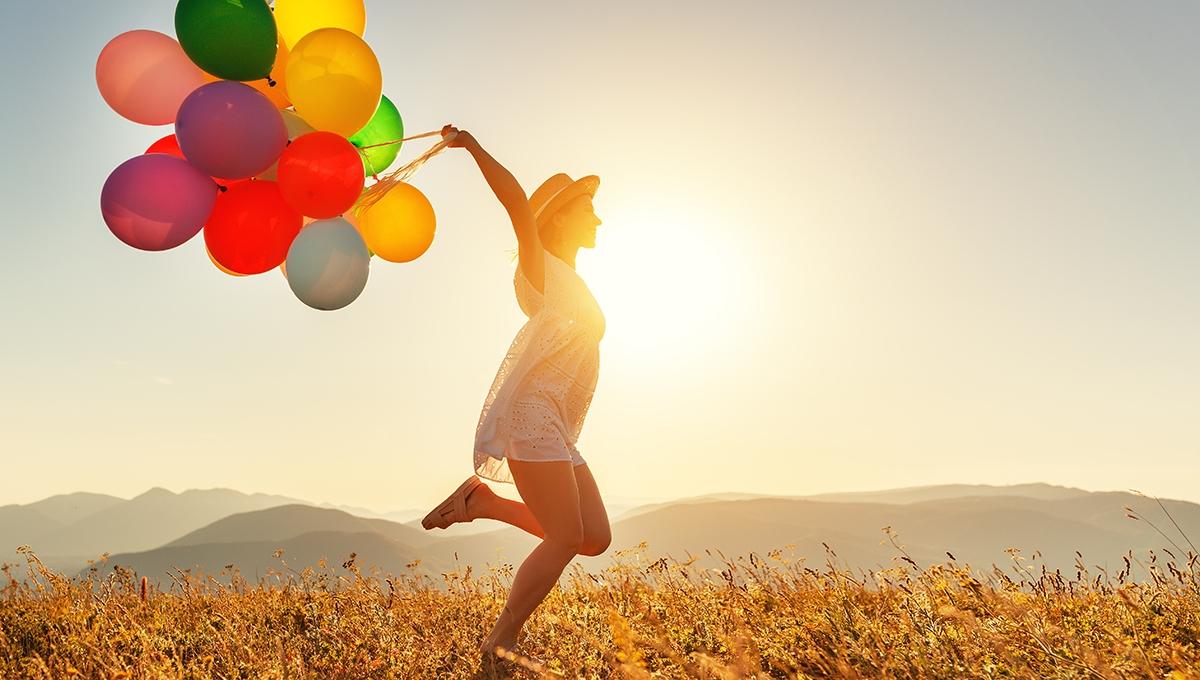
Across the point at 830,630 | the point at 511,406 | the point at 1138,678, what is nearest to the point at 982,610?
the point at 830,630

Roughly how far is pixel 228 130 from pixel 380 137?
3.32ft

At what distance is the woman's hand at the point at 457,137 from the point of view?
339 cm

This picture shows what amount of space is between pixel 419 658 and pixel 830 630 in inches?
78.6

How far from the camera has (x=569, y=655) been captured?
336cm

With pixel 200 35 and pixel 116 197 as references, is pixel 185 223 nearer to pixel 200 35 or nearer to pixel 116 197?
pixel 116 197

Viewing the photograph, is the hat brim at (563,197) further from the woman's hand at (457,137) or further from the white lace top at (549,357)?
the woman's hand at (457,137)

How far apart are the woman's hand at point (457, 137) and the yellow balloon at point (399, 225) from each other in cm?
84

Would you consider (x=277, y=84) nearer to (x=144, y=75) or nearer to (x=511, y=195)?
(x=144, y=75)

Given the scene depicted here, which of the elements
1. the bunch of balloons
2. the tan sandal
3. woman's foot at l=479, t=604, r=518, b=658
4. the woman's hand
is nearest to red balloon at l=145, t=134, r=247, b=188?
the bunch of balloons

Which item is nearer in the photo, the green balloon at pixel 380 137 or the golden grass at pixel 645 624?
the golden grass at pixel 645 624

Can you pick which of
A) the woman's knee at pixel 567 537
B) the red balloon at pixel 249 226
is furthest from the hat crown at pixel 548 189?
the woman's knee at pixel 567 537

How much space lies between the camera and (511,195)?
3.32 m

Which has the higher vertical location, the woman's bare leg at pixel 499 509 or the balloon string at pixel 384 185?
the balloon string at pixel 384 185

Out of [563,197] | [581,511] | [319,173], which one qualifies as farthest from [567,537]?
[319,173]
